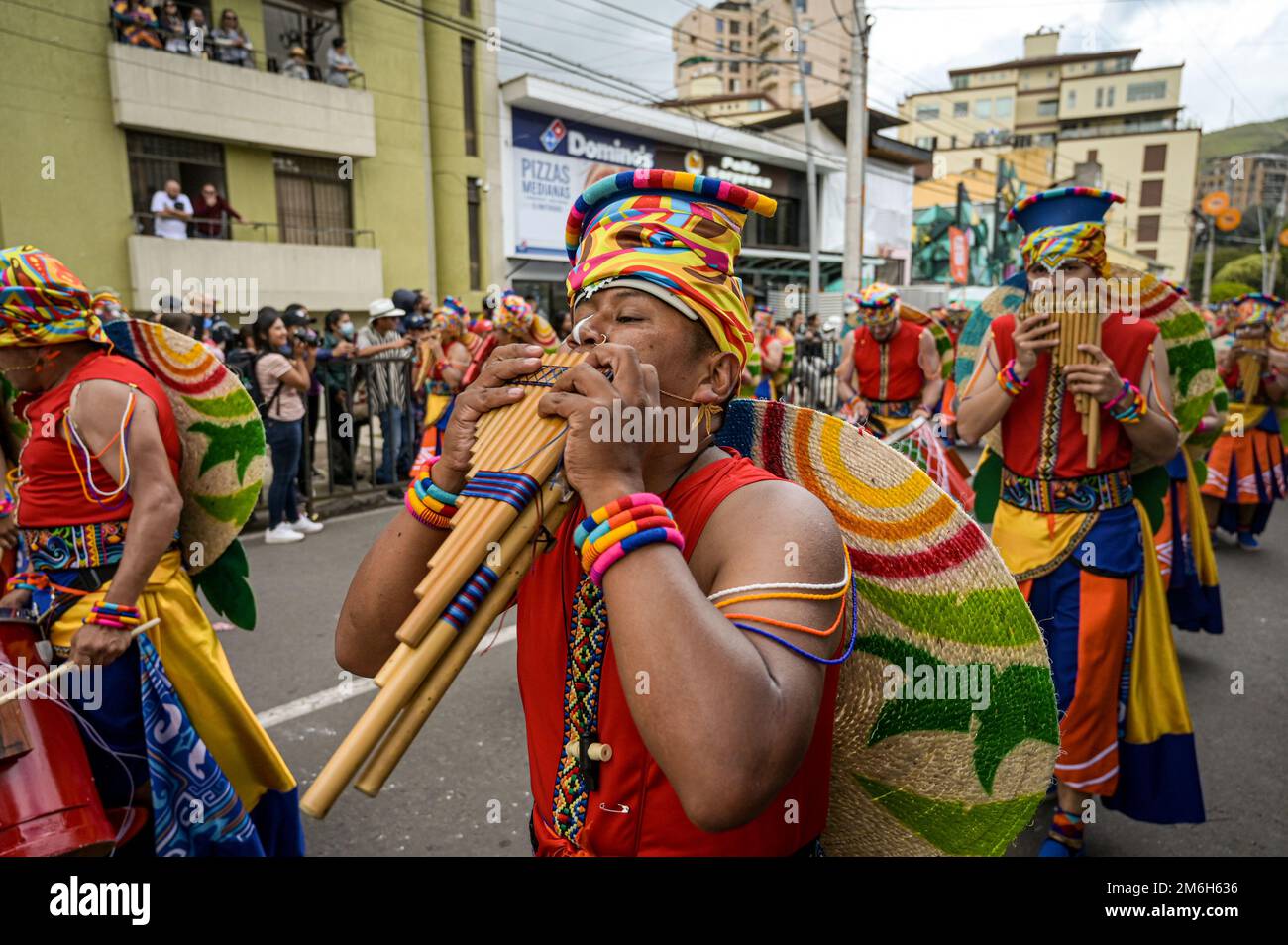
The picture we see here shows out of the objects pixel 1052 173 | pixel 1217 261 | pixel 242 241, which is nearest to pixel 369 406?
pixel 242 241

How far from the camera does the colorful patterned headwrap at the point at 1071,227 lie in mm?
2945

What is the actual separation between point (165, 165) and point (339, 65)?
4247 mm

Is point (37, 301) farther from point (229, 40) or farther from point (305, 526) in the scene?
point (229, 40)

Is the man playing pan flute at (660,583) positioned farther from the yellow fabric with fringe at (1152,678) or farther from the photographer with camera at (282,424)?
the photographer with camera at (282,424)

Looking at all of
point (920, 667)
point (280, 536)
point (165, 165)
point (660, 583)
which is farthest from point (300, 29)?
point (660, 583)

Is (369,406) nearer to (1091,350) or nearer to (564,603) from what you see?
(1091,350)


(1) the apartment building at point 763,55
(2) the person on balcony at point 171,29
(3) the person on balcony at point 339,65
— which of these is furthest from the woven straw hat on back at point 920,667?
(1) the apartment building at point 763,55

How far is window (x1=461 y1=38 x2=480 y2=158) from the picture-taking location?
66.0ft

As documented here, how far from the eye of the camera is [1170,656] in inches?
123

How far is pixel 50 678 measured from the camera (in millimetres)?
2293

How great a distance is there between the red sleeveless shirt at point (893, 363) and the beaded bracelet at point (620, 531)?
19.9ft

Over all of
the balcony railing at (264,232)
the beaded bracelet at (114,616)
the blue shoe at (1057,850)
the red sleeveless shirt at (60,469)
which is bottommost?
the blue shoe at (1057,850)

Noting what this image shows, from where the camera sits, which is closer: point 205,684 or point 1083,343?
point 205,684

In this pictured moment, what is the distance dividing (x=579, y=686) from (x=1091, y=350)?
242 centimetres
